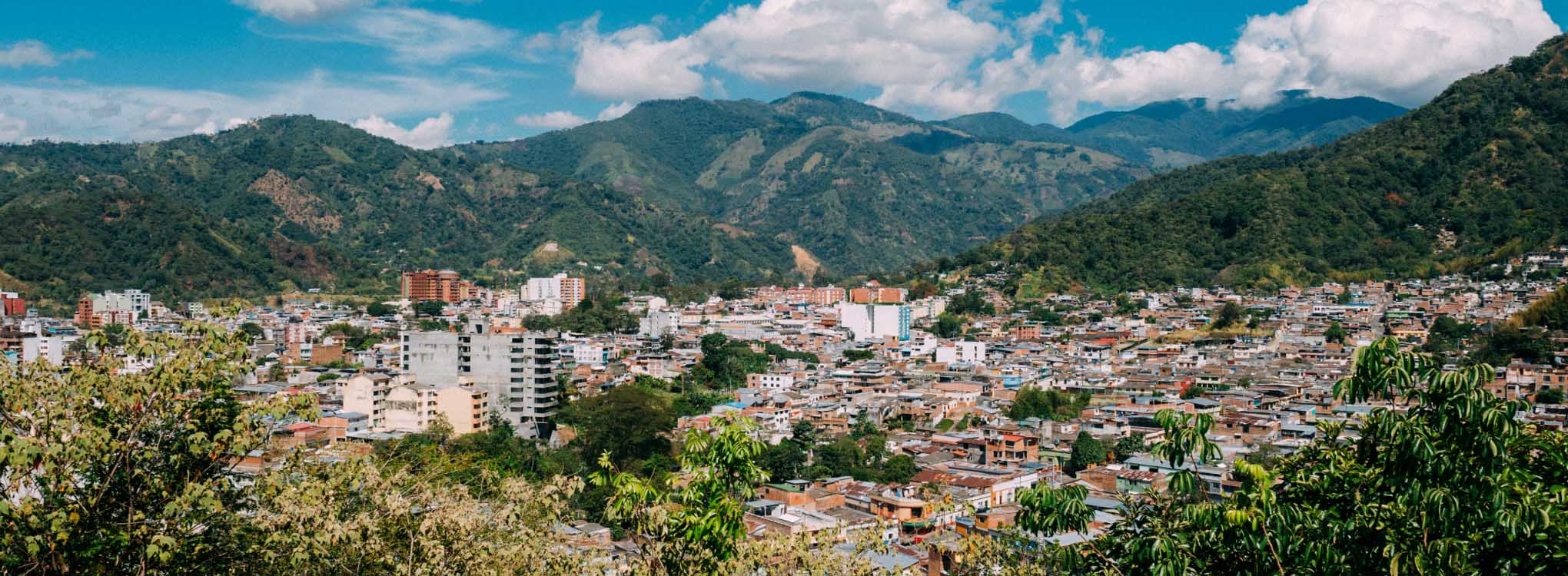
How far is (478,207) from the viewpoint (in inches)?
4562

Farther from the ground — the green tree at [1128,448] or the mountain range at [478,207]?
the mountain range at [478,207]

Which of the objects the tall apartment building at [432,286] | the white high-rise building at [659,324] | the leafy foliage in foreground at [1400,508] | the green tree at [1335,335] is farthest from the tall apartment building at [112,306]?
the leafy foliage in foreground at [1400,508]

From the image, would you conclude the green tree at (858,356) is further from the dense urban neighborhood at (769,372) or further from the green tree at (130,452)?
the green tree at (130,452)

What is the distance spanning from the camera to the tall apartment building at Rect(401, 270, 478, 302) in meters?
67.3

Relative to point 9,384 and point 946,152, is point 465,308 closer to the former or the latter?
point 9,384

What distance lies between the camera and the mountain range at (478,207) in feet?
226

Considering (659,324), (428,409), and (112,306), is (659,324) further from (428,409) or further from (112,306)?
(112,306)

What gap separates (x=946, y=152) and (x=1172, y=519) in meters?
197

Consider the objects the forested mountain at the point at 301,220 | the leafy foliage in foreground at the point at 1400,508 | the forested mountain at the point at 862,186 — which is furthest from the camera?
the forested mountain at the point at 862,186

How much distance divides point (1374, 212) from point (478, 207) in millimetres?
86190

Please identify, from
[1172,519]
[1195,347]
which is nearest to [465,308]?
[1195,347]

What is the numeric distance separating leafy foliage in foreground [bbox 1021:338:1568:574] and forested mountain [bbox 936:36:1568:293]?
2073 inches

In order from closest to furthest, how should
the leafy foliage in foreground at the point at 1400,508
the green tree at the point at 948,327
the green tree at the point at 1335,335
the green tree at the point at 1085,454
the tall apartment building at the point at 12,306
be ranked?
the leafy foliage in foreground at the point at 1400,508
the green tree at the point at 1085,454
the green tree at the point at 1335,335
the green tree at the point at 948,327
the tall apartment building at the point at 12,306

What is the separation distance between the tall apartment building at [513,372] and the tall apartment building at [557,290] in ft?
127
